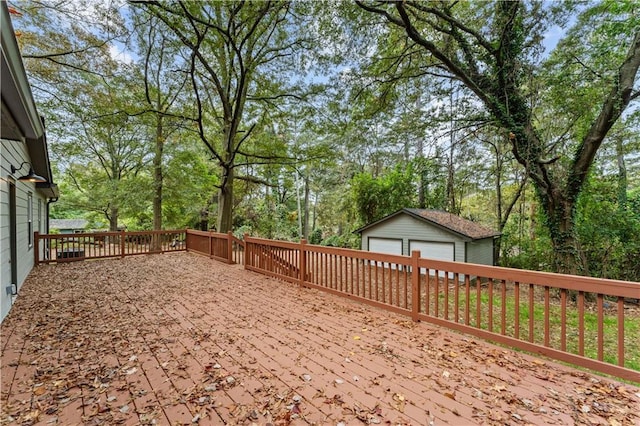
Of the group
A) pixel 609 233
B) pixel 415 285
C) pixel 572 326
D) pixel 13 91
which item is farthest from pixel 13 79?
pixel 609 233

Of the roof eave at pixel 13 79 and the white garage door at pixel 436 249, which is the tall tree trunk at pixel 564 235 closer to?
the white garage door at pixel 436 249

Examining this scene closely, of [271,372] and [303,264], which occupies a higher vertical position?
[303,264]

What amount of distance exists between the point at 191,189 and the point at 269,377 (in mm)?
12966

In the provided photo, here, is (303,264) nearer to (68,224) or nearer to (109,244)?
(109,244)

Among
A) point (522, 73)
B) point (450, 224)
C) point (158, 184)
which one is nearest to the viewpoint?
point (522, 73)

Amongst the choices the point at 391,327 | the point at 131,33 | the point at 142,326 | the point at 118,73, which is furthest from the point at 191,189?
the point at 391,327

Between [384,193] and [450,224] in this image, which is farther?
[384,193]

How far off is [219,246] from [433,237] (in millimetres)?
7677

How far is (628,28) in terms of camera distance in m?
6.58

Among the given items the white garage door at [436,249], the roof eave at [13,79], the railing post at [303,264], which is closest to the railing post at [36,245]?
the roof eave at [13,79]

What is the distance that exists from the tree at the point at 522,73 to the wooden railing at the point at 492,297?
3.07 metres

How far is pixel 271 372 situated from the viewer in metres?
2.53

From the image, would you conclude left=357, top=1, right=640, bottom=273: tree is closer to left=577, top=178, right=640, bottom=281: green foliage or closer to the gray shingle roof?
left=577, top=178, right=640, bottom=281: green foliage

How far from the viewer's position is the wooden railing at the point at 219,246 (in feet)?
27.7
